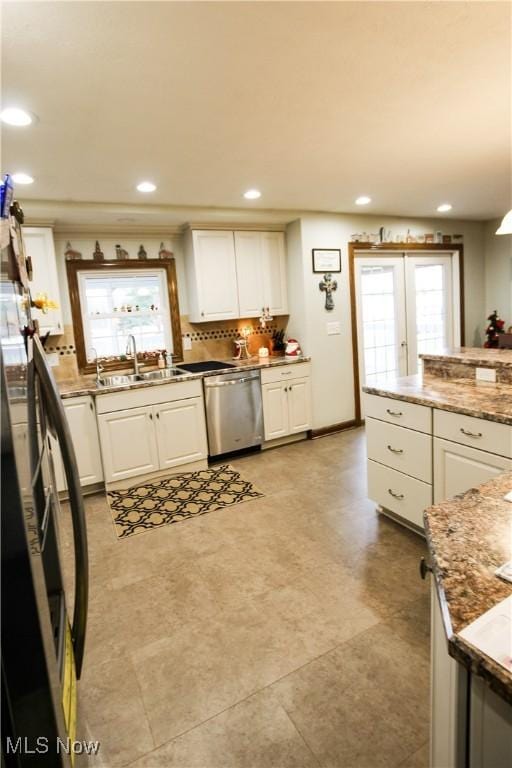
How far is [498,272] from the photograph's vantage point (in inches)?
231

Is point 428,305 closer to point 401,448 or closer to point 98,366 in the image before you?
point 401,448

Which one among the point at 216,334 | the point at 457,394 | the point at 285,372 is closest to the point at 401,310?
the point at 285,372

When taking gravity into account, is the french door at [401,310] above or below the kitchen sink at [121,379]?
above

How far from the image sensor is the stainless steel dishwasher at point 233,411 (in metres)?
4.01

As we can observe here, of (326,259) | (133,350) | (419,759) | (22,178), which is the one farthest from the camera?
(326,259)

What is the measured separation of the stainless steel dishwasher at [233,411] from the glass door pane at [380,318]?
153cm

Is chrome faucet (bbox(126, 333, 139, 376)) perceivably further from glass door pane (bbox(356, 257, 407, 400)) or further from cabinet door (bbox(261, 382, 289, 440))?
glass door pane (bbox(356, 257, 407, 400))

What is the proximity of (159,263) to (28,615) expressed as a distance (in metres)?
4.06

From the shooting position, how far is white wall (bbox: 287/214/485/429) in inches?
177

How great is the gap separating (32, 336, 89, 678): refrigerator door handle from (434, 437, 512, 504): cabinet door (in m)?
1.89

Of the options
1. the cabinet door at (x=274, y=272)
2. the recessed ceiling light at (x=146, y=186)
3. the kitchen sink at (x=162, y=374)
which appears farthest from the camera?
the cabinet door at (x=274, y=272)

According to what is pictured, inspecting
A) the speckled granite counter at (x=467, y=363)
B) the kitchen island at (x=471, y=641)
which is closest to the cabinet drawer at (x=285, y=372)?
the speckled granite counter at (x=467, y=363)

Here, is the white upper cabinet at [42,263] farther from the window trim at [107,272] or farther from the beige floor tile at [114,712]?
the beige floor tile at [114,712]

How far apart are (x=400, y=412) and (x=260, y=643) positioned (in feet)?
4.92
